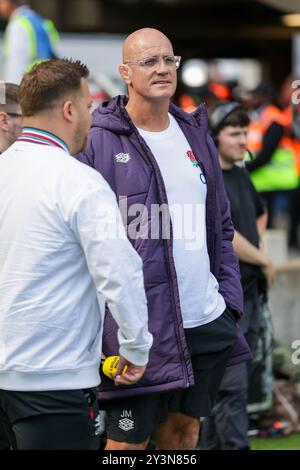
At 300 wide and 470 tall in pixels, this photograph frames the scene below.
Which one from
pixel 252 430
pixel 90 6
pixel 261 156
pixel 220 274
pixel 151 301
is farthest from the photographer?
pixel 90 6

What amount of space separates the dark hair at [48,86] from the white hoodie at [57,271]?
0.60 ft

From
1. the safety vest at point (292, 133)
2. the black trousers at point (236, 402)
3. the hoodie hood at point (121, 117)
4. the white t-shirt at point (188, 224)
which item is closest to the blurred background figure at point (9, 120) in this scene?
the hoodie hood at point (121, 117)

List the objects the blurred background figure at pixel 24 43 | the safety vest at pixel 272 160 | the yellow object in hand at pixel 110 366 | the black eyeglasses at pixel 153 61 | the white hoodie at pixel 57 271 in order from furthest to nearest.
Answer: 1. the safety vest at pixel 272 160
2. the blurred background figure at pixel 24 43
3. the black eyeglasses at pixel 153 61
4. the yellow object in hand at pixel 110 366
5. the white hoodie at pixel 57 271

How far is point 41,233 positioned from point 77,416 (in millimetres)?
679

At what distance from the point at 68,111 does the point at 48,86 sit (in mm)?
117

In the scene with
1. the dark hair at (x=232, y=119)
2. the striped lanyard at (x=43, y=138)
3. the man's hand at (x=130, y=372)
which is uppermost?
the striped lanyard at (x=43, y=138)

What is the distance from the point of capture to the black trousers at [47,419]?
3.89m

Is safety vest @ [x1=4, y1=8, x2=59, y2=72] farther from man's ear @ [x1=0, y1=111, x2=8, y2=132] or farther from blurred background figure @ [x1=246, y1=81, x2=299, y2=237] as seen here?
man's ear @ [x1=0, y1=111, x2=8, y2=132]

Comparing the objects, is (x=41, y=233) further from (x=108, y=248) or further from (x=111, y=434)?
(x=111, y=434)

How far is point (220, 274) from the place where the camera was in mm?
5121

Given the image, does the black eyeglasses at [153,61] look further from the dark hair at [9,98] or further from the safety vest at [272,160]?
the safety vest at [272,160]

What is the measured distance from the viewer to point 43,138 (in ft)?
13.1

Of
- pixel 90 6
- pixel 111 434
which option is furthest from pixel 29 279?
pixel 90 6

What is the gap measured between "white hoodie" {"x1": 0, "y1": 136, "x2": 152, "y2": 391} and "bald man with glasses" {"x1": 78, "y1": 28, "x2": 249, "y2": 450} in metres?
0.79
